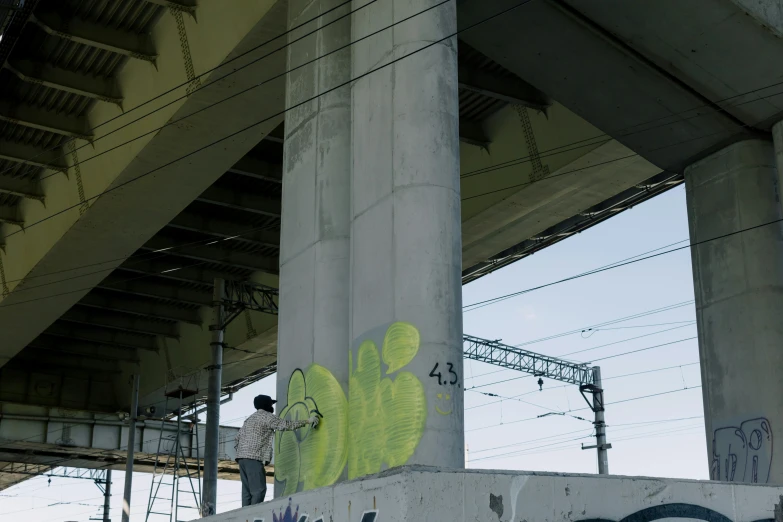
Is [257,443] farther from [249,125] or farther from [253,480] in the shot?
[249,125]

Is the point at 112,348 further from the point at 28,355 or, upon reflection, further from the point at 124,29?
the point at 124,29

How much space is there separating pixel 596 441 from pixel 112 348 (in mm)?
19656

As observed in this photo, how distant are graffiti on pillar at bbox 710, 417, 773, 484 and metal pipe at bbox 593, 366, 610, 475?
75.3 feet

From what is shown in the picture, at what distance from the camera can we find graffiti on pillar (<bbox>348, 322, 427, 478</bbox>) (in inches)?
428

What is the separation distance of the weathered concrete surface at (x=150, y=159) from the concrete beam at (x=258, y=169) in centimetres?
309

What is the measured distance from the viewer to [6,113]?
2123 cm

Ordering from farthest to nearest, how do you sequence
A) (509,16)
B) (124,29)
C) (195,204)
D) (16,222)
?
(195,204) → (16,222) → (124,29) → (509,16)

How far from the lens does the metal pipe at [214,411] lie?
88.3 feet

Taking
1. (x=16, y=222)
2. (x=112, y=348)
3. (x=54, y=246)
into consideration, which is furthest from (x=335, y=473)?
(x=112, y=348)

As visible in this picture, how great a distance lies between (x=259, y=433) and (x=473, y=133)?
39.3ft

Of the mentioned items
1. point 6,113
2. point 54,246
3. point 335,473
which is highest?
point 6,113

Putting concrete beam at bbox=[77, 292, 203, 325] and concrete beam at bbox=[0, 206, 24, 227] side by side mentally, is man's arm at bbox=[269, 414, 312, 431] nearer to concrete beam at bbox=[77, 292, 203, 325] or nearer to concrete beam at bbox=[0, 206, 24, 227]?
concrete beam at bbox=[0, 206, 24, 227]

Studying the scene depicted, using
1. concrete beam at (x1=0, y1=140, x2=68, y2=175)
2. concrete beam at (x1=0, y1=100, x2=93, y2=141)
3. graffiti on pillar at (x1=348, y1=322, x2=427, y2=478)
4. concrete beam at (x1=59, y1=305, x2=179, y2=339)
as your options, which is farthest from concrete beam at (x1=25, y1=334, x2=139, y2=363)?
graffiti on pillar at (x1=348, y1=322, x2=427, y2=478)

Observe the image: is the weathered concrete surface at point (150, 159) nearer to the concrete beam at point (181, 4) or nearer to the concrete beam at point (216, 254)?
the concrete beam at point (181, 4)
